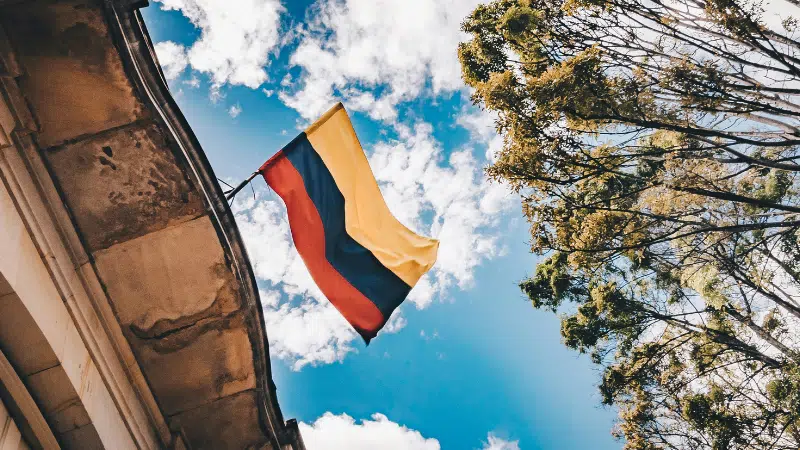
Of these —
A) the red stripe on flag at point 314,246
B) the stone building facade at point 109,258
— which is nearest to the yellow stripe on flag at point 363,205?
the red stripe on flag at point 314,246

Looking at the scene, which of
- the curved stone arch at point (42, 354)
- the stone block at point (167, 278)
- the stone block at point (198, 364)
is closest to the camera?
the curved stone arch at point (42, 354)

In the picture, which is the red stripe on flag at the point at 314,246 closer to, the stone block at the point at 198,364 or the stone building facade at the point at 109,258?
the stone building facade at the point at 109,258

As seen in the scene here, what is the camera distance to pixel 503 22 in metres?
7.49

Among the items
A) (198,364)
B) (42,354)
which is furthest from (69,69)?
(198,364)

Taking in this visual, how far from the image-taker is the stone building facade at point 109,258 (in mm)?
2910

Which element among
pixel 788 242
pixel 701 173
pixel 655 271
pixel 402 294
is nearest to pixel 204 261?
pixel 402 294

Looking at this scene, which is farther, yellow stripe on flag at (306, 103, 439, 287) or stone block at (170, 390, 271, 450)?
yellow stripe on flag at (306, 103, 439, 287)

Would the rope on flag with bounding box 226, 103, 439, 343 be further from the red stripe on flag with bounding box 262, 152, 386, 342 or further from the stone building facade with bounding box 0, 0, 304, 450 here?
the stone building facade with bounding box 0, 0, 304, 450

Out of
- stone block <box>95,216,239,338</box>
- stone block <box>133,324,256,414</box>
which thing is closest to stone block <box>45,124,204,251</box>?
stone block <box>95,216,239,338</box>

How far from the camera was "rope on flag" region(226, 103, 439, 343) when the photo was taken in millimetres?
4188

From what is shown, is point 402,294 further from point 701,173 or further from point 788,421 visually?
point 788,421

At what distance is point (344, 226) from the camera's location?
173 inches

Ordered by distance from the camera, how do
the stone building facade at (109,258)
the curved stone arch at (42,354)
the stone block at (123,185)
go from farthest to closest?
the stone block at (123,185) → the stone building facade at (109,258) → the curved stone arch at (42,354)

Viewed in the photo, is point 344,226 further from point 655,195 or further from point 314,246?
point 655,195
